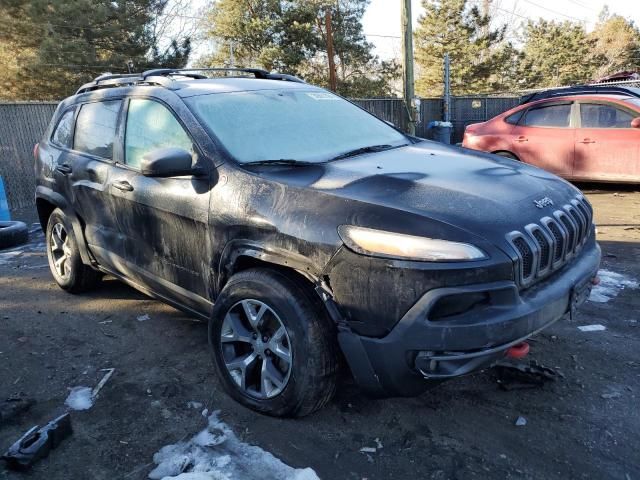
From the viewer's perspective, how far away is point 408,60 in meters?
13.4

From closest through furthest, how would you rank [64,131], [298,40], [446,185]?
[446,185] < [64,131] < [298,40]

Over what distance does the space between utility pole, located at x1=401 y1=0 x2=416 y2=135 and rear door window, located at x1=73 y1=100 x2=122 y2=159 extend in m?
10.3

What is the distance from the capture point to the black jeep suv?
7.56 feet

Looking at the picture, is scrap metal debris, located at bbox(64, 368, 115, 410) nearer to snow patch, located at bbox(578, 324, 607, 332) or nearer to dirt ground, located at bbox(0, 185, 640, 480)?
dirt ground, located at bbox(0, 185, 640, 480)

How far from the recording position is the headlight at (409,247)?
226 cm

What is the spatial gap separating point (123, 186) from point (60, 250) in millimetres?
1708

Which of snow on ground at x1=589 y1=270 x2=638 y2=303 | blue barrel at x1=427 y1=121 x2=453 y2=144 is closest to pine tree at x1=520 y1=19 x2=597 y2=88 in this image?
blue barrel at x1=427 y1=121 x2=453 y2=144

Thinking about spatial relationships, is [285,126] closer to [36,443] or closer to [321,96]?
[321,96]

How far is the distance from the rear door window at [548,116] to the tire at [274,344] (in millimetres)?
7740

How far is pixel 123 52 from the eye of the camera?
2475 cm

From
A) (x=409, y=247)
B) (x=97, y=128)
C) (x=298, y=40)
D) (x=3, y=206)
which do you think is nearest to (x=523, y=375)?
(x=409, y=247)

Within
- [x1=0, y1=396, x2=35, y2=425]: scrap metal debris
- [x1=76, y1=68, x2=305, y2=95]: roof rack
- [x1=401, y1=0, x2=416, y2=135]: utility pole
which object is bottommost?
[x1=0, y1=396, x2=35, y2=425]: scrap metal debris

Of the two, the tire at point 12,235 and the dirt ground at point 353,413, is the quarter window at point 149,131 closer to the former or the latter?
the dirt ground at point 353,413

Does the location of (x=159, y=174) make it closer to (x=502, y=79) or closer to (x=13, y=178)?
(x=13, y=178)
